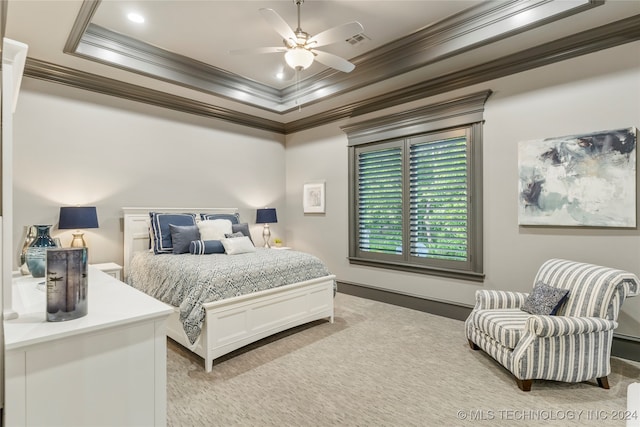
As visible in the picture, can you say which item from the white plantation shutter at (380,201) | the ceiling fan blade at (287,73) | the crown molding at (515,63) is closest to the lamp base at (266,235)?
the white plantation shutter at (380,201)

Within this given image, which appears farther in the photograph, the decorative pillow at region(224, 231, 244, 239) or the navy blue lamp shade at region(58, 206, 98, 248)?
the decorative pillow at region(224, 231, 244, 239)

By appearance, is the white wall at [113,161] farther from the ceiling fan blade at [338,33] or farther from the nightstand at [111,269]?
the ceiling fan blade at [338,33]

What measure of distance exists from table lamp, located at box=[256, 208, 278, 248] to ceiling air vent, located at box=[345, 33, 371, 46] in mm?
2857

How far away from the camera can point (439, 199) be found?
159 inches

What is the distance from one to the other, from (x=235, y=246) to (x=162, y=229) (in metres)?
0.97

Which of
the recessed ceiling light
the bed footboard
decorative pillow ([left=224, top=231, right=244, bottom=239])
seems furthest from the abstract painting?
the recessed ceiling light

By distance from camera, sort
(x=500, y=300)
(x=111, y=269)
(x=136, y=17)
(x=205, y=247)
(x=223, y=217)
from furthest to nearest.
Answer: (x=223, y=217), (x=205, y=247), (x=111, y=269), (x=136, y=17), (x=500, y=300)

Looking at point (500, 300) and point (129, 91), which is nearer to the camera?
point (500, 300)

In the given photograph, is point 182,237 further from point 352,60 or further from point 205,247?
point 352,60

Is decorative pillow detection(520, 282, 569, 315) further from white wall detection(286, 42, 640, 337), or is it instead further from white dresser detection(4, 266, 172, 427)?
white dresser detection(4, 266, 172, 427)

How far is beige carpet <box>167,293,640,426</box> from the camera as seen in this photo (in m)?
2.04

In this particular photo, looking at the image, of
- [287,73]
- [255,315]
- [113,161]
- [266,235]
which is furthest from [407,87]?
[113,161]

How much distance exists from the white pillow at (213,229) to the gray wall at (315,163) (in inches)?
34.9

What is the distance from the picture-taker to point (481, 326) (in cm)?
273
